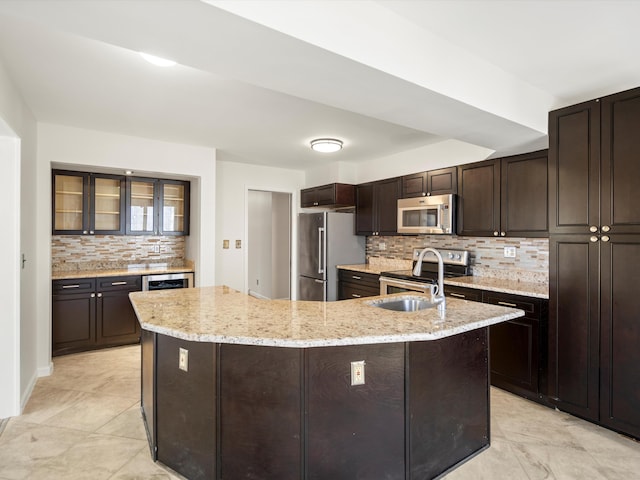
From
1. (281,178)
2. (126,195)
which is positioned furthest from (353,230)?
(126,195)

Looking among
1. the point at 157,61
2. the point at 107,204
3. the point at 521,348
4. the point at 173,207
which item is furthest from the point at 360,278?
the point at 157,61

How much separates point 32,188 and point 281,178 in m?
3.29

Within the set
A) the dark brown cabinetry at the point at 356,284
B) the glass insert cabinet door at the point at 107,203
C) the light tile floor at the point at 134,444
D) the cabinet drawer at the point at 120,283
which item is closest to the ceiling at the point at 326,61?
the glass insert cabinet door at the point at 107,203

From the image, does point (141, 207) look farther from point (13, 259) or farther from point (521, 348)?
point (521, 348)

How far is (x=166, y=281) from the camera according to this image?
439 centimetres

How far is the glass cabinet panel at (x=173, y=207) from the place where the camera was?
15.2ft

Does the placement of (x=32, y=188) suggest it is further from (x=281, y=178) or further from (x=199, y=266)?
(x=281, y=178)

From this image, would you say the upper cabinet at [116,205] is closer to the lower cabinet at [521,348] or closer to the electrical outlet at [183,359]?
the electrical outlet at [183,359]

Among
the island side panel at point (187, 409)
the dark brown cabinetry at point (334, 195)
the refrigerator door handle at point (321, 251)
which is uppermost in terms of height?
→ the dark brown cabinetry at point (334, 195)

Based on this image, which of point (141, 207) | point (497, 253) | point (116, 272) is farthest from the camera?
point (141, 207)

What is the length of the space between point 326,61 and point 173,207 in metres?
3.65

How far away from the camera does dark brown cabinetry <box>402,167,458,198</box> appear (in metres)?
3.93

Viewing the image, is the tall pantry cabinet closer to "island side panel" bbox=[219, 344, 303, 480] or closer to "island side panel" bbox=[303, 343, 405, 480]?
"island side panel" bbox=[303, 343, 405, 480]

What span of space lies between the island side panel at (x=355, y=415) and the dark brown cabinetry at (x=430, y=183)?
264 cm
